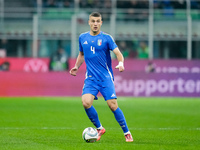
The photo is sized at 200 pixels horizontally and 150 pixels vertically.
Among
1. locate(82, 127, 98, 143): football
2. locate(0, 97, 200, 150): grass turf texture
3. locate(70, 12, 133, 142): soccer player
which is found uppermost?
locate(70, 12, 133, 142): soccer player

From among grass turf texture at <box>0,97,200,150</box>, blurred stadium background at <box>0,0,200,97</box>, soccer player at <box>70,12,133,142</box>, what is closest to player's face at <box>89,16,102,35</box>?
soccer player at <box>70,12,133,142</box>

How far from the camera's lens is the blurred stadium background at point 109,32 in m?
27.1

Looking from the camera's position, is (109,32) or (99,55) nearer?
(99,55)

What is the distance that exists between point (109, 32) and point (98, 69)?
61.7ft

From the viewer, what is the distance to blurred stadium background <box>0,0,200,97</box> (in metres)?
27.1

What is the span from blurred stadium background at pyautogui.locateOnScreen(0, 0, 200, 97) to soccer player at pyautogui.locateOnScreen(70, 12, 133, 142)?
55.0ft

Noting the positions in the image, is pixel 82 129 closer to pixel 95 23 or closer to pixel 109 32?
pixel 95 23

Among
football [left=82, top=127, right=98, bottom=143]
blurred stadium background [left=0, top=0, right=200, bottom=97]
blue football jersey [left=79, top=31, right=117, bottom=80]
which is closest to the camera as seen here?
football [left=82, top=127, right=98, bottom=143]

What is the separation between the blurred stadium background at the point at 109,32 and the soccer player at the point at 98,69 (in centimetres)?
1676

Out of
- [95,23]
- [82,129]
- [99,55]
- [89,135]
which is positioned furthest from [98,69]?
[82,129]

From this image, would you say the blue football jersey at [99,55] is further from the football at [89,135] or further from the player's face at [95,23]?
the football at [89,135]

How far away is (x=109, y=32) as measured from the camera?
27891mm

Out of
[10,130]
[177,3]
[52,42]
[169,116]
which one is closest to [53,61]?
[52,42]

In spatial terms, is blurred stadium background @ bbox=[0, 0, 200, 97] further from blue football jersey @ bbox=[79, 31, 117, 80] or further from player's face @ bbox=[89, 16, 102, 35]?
player's face @ bbox=[89, 16, 102, 35]
